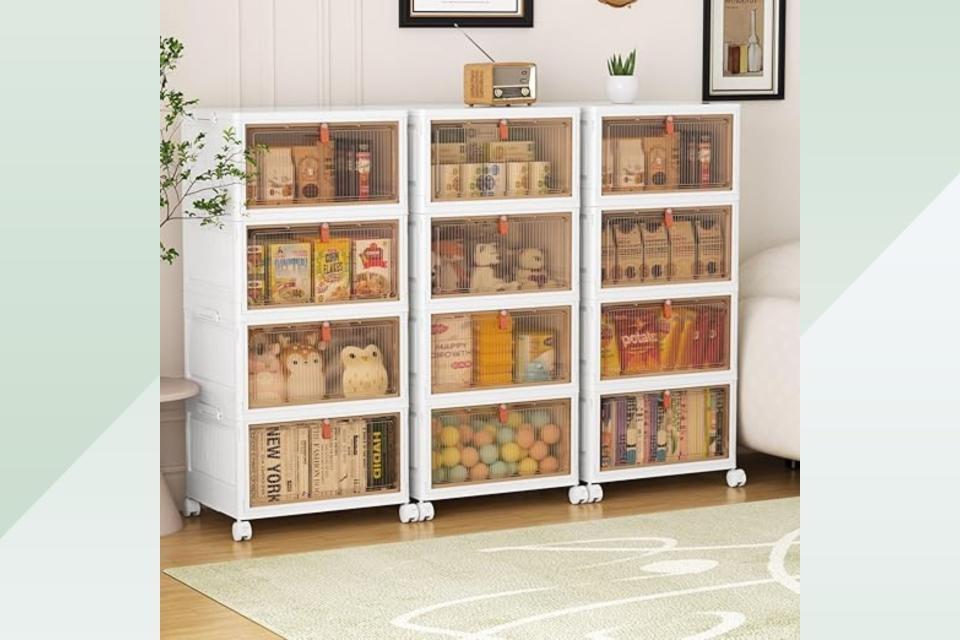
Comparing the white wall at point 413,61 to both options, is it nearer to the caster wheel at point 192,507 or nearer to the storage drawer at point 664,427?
the caster wheel at point 192,507

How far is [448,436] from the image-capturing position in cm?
518

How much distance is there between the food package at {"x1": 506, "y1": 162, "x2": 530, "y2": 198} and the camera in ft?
17.0

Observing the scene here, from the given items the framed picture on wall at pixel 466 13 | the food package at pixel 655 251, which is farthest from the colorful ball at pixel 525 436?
the framed picture on wall at pixel 466 13

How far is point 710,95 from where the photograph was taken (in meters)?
6.05

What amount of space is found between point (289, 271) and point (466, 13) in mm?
1295

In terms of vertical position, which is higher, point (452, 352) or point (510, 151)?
point (510, 151)

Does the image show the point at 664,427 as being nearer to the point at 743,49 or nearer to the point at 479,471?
the point at 479,471

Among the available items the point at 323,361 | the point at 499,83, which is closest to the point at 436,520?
the point at 323,361
